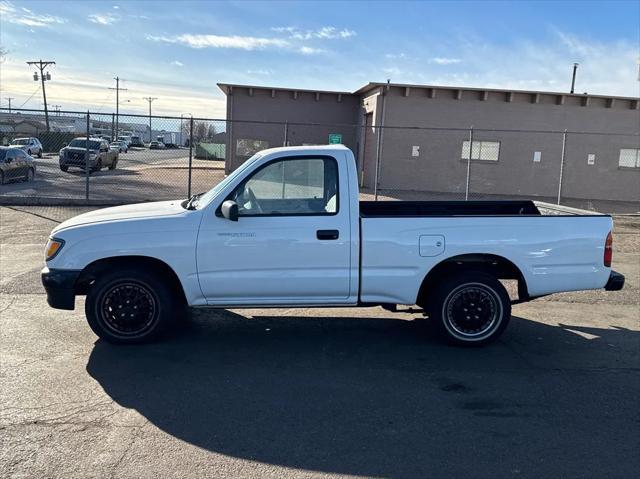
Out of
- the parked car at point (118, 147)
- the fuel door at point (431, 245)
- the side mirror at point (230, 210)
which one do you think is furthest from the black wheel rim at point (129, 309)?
the parked car at point (118, 147)

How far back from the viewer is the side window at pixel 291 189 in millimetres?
5277

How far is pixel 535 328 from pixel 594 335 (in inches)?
23.4

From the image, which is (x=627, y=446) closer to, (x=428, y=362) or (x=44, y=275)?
(x=428, y=362)

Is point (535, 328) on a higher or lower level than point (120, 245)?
lower

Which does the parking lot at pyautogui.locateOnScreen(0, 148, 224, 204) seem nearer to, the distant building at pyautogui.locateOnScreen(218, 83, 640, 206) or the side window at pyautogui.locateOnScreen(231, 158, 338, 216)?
the distant building at pyautogui.locateOnScreen(218, 83, 640, 206)

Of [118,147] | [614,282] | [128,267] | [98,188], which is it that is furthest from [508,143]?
[118,147]

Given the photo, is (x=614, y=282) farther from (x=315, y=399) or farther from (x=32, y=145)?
(x=32, y=145)

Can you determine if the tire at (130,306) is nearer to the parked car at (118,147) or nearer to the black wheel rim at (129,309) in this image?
the black wheel rim at (129,309)

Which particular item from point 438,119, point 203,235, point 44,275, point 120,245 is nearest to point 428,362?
point 203,235

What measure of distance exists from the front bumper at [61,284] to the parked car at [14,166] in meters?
19.7

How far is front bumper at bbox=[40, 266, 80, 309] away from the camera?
16.9ft

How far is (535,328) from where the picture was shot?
6.32m

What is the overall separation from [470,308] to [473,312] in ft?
0.17

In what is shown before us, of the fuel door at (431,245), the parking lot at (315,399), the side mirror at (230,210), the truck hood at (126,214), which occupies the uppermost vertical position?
the side mirror at (230,210)
